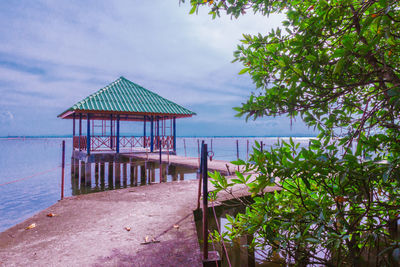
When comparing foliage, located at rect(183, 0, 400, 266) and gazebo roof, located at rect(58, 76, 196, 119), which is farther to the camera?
gazebo roof, located at rect(58, 76, 196, 119)

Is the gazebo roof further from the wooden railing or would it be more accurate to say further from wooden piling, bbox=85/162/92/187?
wooden piling, bbox=85/162/92/187

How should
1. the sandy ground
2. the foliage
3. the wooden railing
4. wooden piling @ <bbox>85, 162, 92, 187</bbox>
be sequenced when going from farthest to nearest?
the wooden railing < wooden piling @ <bbox>85, 162, 92, 187</bbox> < the sandy ground < the foliage

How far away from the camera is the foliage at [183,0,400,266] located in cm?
163

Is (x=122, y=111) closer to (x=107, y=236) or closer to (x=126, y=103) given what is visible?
(x=126, y=103)

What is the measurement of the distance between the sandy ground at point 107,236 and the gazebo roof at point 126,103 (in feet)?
31.2

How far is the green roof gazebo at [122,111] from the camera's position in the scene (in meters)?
14.8

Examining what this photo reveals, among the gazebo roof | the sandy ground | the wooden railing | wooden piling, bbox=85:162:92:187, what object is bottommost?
wooden piling, bbox=85:162:92:187

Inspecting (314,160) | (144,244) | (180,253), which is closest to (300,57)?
(314,160)

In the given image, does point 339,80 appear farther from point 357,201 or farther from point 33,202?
point 33,202

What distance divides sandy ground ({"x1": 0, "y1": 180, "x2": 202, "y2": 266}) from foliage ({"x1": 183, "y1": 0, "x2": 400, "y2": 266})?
4.59ft

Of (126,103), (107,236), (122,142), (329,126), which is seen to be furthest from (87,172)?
(329,126)

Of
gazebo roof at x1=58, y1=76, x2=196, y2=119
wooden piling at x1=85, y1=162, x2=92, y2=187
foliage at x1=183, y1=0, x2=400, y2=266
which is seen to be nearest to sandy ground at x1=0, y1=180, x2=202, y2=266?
foliage at x1=183, y1=0, x2=400, y2=266

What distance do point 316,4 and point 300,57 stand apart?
1.59 feet

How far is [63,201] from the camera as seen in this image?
19.1 ft
